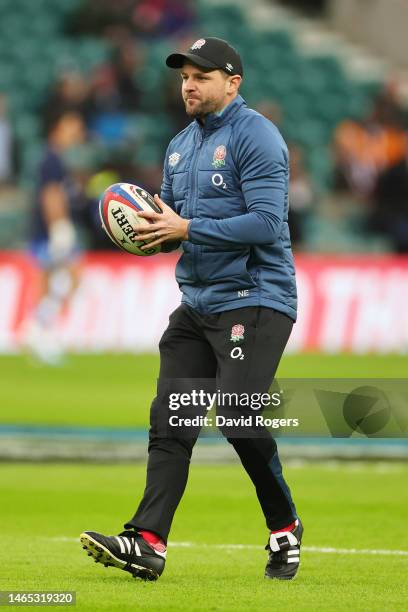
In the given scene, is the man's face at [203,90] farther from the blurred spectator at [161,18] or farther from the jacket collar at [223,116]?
the blurred spectator at [161,18]

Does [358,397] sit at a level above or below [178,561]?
above

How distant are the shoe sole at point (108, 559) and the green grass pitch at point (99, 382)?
6.94 m

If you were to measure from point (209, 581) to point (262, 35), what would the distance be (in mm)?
23905

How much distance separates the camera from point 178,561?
761 centimetres

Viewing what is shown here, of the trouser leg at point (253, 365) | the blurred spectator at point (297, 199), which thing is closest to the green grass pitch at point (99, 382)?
the blurred spectator at point (297, 199)

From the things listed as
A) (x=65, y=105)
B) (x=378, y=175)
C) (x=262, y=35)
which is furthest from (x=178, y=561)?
(x=262, y=35)

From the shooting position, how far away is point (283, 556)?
708 centimetres

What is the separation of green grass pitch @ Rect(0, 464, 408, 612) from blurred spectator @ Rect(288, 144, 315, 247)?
12.0 m

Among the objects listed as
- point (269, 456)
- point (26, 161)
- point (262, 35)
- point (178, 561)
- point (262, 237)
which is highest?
point (262, 35)

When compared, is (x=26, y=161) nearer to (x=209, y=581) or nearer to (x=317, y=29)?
(x=317, y=29)

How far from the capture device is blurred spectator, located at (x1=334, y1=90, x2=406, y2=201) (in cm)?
2608

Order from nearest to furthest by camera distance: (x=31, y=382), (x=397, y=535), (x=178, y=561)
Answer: (x=178, y=561) → (x=397, y=535) → (x=31, y=382)

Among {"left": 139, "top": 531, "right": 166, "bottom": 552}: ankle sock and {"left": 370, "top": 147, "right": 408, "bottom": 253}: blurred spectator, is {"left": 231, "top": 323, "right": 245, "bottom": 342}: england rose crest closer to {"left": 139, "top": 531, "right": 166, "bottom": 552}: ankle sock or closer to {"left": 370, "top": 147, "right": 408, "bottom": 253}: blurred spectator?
Result: {"left": 139, "top": 531, "right": 166, "bottom": 552}: ankle sock

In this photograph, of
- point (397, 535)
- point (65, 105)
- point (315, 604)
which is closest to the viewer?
point (315, 604)
